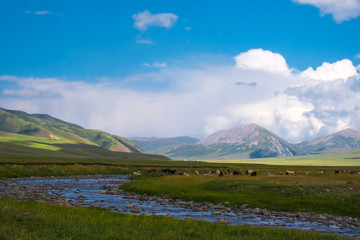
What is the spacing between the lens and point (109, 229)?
1808 centimetres

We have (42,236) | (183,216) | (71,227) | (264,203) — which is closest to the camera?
(42,236)

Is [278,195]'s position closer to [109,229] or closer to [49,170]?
[109,229]

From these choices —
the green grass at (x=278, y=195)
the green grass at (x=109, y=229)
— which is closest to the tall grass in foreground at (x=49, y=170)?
the green grass at (x=278, y=195)

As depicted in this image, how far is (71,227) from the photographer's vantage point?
17.9 m

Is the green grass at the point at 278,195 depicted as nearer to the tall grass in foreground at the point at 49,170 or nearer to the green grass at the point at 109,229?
the green grass at the point at 109,229

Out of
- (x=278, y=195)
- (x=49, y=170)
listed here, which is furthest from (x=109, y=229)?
(x=49, y=170)

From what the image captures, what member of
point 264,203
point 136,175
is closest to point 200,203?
point 264,203

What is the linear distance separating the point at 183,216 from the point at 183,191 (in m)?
17.5

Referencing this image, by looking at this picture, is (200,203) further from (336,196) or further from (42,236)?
(42,236)

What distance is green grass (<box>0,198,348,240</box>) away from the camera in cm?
1656

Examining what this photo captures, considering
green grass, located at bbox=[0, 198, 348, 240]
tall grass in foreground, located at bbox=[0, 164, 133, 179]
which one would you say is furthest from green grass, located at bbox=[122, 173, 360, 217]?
tall grass in foreground, located at bbox=[0, 164, 133, 179]

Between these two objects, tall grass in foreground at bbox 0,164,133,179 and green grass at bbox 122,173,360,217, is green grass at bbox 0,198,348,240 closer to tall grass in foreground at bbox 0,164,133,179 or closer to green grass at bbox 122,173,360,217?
green grass at bbox 122,173,360,217

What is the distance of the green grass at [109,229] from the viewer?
1656 cm

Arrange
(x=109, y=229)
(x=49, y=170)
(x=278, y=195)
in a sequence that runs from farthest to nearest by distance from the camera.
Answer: (x=49, y=170), (x=278, y=195), (x=109, y=229)
